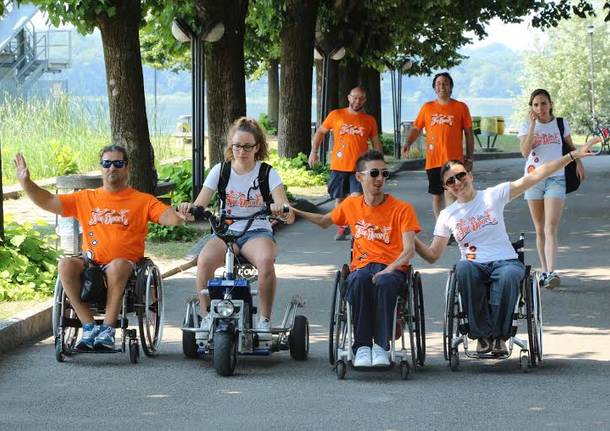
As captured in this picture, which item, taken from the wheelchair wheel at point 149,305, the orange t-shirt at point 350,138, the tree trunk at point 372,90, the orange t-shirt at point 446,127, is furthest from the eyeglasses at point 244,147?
the tree trunk at point 372,90

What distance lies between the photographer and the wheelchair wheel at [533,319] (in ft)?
29.0

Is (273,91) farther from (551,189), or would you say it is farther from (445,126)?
(551,189)

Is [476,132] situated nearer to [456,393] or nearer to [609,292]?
[609,292]

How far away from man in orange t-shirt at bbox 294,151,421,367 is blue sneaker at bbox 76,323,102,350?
1.45m

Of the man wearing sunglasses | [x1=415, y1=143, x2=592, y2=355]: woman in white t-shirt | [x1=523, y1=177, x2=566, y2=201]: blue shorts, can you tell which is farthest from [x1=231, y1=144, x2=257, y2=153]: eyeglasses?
[x1=523, y1=177, x2=566, y2=201]: blue shorts

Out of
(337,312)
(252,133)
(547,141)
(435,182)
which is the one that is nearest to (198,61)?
(435,182)

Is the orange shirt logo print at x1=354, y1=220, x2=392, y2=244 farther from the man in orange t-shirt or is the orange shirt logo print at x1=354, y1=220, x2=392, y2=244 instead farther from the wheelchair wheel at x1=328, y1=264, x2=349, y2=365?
the wheelchair wheel at x1=328, y1=264, x2=349, y2=365

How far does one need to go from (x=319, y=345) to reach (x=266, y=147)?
4.66ft

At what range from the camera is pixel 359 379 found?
8.67m

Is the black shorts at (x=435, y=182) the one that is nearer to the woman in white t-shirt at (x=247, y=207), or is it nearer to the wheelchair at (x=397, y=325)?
the woman in white t-shirt at (x=247, y=207)

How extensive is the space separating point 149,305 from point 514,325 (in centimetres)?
236

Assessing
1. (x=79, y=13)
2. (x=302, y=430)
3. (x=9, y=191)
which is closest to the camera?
(x=302, y=430)

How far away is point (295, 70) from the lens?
94.6ft

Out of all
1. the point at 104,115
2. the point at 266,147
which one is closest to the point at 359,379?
the point at 266,147
